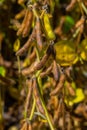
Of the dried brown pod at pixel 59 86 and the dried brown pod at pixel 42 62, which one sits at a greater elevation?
the dried brown pod at pixel 42 62

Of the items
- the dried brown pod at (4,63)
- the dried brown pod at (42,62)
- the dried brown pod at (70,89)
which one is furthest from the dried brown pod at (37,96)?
the dried brown pod at (4,63)

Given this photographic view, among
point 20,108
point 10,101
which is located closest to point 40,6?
point 20,108

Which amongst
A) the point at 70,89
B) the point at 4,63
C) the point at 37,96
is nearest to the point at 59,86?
the point at 37,96

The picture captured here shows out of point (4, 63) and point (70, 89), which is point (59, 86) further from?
point (4, 63)

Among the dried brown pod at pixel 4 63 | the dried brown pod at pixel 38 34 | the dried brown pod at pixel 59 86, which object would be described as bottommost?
the dried brown pod at pixel 4 63

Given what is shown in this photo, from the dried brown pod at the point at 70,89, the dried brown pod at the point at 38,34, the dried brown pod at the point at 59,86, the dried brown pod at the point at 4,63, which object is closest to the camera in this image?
the dried brown pod at the point at 38,34

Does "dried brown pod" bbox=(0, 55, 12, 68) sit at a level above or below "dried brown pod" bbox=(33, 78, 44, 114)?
below

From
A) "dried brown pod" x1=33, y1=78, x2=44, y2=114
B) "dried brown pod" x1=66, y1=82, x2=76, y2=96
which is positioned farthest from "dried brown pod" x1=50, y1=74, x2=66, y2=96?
"dried brown pod" x1=66, y1=82, x2=76, y2=96

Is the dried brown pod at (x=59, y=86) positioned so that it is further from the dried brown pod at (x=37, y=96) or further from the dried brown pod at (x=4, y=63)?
the dried brown pod at (x=4, y=63)

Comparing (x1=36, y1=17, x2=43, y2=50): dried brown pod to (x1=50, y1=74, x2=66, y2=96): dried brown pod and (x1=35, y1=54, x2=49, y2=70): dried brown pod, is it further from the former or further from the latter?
(x1=50, y1=74, x2=66, y2=96): dried brown pod

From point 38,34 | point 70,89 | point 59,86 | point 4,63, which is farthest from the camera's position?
point 4,63

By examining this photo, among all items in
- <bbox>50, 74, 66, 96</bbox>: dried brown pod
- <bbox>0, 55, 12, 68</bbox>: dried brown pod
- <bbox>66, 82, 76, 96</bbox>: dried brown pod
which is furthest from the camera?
<bbox>0, 55, 12, 68</bbox>: dried brown pod
